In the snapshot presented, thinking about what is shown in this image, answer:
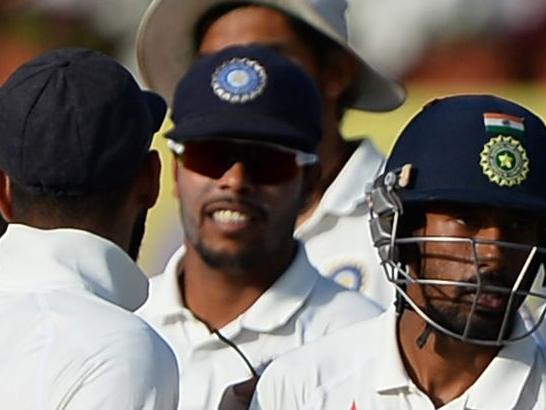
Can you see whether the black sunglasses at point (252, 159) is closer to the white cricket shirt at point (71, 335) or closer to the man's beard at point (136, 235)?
the man's beard at point (136, 235)

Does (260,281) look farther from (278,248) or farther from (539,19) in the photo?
(539,19)

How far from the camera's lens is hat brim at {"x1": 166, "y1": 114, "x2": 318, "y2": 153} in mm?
4387

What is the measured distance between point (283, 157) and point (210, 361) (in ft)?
1.46

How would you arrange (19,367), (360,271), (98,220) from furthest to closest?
(360,271), (98,220), (19,367)

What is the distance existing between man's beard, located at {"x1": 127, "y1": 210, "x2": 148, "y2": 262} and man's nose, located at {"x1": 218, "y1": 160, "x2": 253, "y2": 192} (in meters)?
0.63

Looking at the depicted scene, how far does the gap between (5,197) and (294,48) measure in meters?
1.86

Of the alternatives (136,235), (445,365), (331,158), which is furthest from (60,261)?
(331,158)

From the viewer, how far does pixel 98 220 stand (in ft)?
11.3

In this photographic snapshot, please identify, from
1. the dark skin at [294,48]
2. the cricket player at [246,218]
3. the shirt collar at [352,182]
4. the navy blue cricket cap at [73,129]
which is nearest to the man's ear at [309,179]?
the cricket player at [246,218]

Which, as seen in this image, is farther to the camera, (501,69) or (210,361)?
(501,69)

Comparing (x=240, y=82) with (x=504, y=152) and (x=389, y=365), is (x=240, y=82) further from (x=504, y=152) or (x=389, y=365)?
(x=389, y=365)

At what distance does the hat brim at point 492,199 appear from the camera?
3.70 metres

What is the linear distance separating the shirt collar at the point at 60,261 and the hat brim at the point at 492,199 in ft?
1.98

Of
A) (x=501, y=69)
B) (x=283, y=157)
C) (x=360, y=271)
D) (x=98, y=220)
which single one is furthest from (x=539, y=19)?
(x=98, y=220)
